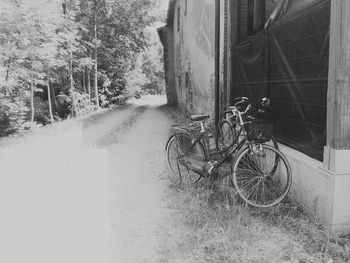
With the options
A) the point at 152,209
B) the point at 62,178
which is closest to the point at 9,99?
the point at 62,178

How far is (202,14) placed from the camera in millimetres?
10477

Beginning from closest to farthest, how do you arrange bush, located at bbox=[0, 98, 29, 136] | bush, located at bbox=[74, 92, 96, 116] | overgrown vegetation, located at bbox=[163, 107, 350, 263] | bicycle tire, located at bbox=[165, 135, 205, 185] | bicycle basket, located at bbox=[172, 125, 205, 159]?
overgrown vegetation, located at bbox=[163, 107, 350, 263]
bicycle basket, located at bbox=[172, 125, 205, 159]
bicycle tire, located at bbox=[165, 135, 205, 185]
bush, located at bbox=[0, 98, 29, 136]
bush, located at bbox=[74, 92, 96, 116]

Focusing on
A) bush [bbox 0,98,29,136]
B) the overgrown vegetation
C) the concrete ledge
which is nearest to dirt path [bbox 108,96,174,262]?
the overgrown vegetation

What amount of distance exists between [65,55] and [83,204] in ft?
47.3

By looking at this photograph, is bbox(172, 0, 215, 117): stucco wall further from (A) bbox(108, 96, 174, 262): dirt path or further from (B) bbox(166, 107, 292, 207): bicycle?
(B) bbox(166, 107, 292, 207): bicycle

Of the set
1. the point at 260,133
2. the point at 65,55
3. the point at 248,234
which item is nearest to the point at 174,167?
the point at 260,133

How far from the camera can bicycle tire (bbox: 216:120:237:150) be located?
219 inches

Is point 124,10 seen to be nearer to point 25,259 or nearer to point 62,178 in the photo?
point 62,178

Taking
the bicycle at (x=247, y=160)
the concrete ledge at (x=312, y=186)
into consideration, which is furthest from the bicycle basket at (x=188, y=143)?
the concrete ledge at (x=312, y=186)

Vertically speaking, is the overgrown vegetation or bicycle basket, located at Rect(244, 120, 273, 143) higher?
bicycle basket, located at Rect(244, 120, 273, 143)

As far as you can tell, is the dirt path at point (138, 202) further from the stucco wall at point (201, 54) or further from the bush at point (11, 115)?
the bush at point (11, 115)

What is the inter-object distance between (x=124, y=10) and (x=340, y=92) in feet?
69.8

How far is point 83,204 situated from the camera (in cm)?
454

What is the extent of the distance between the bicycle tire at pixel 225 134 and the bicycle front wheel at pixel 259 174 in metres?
1.07
